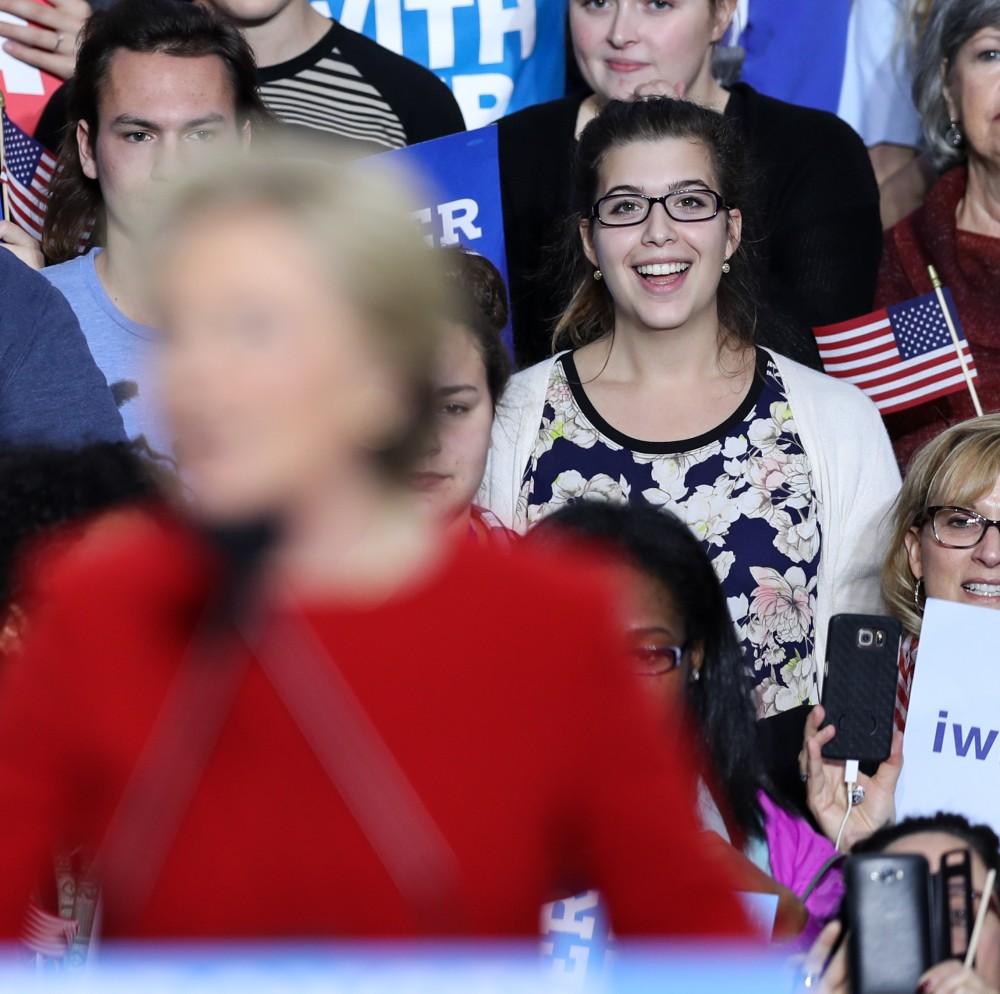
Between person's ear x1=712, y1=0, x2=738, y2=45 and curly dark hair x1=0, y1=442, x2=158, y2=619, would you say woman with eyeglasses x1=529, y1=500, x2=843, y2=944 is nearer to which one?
curly dark hair x1=0, y1=442, x2=158, y2=619

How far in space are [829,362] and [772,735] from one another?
3.94 ft

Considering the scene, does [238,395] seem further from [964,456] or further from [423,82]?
[423,82]

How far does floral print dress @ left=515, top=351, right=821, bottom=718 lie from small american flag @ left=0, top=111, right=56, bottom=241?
1.30 m

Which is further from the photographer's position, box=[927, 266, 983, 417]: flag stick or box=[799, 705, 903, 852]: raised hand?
box=[927, 266, 983, 417]: flag stick

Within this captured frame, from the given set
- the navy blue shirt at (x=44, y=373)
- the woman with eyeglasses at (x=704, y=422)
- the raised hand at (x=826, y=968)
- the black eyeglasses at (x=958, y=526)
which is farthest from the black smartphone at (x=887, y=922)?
the black eyeglasses at (x=958, y=526)

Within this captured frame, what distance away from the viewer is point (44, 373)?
2.60 metres

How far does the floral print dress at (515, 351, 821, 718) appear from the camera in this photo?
323 cm

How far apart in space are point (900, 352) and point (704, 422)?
763 mm

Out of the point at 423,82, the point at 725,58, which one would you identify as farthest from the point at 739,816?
the point at 725,58

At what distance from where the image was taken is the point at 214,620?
46.0 inches

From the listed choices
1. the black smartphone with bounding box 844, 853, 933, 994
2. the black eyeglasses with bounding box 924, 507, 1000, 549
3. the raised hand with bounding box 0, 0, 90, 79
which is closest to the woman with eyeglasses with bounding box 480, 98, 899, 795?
the black eyeglasses with bounding box 924, 507, 1000, 549

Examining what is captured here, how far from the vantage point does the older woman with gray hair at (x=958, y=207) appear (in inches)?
163

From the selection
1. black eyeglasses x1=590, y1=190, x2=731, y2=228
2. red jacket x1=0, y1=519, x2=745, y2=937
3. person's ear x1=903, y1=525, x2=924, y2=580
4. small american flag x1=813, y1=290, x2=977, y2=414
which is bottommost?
red jacket x1=0, y1=519, x2=745, y2=937

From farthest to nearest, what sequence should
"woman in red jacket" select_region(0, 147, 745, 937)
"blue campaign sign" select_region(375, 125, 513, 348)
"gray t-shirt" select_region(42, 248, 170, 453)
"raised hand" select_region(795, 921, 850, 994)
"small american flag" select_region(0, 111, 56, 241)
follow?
"small american flag" select_region(0, 111, 56, 241) < "blue campaign sign" select_region(375, 125, 513, 348) < "gray t-shirt" select_region(42, 248, 170, 453) < "raised hand" select_region(795, 921, 850, 994) < "woman in red jacket" select_region(0, 147, 745, 937)
